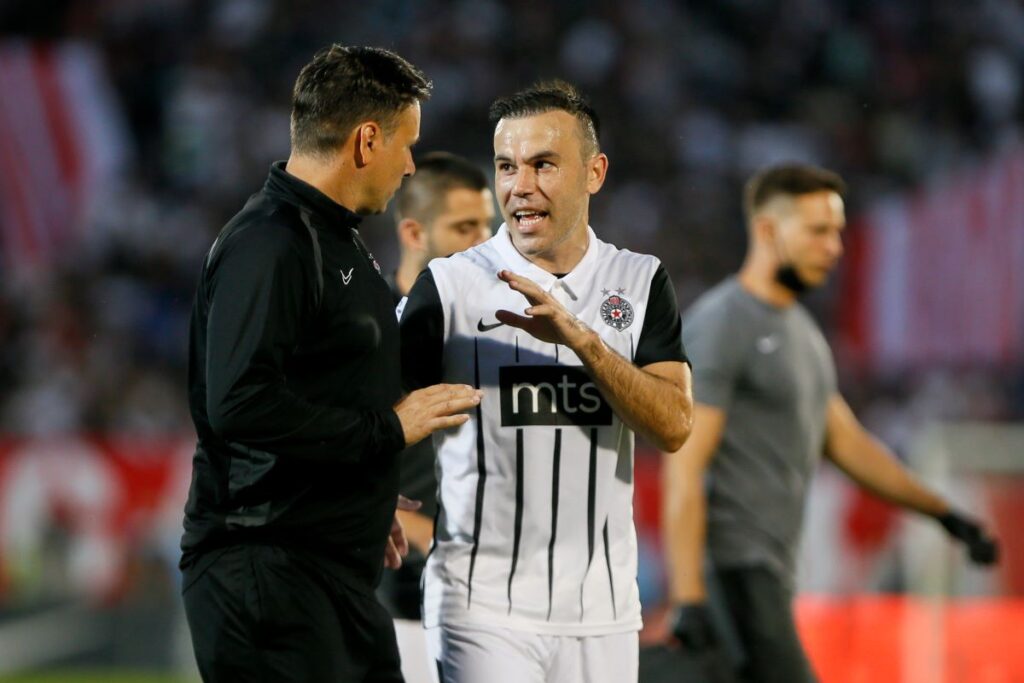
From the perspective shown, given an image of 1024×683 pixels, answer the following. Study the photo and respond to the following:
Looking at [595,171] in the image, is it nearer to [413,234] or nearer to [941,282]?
[413,234]

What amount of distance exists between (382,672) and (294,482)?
0.49 m

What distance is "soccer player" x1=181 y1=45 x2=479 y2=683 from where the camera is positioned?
3.33 meters

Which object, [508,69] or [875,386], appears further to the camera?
[508,69]

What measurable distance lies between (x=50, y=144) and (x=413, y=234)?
882 centimetres

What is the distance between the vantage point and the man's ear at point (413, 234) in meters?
5.11

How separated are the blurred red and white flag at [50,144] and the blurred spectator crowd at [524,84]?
157mm

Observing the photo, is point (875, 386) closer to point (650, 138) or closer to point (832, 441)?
point (650, 138)

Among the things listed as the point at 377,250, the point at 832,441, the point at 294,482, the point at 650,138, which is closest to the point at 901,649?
the point at 832,441

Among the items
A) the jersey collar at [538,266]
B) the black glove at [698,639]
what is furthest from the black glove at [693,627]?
the jersey collar at [538,266]

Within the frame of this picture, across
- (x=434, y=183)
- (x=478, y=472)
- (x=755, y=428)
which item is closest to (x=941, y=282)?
(x=755, y=428)

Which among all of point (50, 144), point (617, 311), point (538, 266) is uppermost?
point (50, 144)

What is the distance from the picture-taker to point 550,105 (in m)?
3.81

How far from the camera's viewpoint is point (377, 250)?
12.1 m

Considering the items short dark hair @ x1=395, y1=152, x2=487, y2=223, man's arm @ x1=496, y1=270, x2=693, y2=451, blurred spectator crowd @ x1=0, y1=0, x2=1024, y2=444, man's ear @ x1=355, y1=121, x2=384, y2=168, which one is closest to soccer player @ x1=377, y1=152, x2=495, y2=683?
short dark hair @ x1=395, y1=152, x2=487, y2=223
